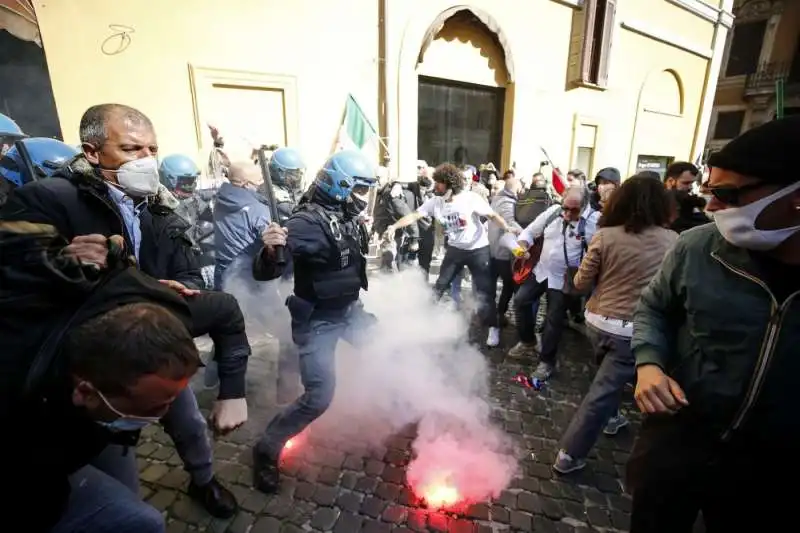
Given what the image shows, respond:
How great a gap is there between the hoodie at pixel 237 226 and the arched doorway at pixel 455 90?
5.58 meters

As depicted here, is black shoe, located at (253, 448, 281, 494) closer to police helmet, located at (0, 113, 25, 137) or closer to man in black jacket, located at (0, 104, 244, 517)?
man in black jacket, located at (0, 104, 244, 517)

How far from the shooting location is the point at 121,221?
2.01m

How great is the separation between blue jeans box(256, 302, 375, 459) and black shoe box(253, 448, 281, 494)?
47 millimetres

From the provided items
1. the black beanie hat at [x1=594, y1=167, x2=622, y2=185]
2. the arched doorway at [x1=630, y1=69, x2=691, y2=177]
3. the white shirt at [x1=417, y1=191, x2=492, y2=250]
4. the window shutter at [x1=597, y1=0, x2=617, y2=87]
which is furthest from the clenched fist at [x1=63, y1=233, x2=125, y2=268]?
the arched doorway at [x1=630, y1=69, x2=691, y2=177]

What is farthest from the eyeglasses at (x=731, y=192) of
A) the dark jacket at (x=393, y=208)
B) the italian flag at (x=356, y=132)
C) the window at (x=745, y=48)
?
the window at (x=745, y=48)

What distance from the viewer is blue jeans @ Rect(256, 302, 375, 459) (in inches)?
105

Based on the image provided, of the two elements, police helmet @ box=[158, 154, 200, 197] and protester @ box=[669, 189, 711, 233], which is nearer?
protester @ box=[669, 189, 711, 233]

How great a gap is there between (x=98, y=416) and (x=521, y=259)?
4110 mm

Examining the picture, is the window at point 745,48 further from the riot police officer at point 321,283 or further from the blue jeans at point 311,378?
the blue jeans at point 311,378

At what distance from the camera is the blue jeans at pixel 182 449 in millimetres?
1854

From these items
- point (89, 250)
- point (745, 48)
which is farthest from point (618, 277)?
point (745, 48)

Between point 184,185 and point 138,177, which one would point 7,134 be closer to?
point 184,185

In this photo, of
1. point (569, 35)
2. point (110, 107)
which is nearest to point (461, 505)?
point (110, 107)

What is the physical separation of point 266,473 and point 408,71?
868 cm
